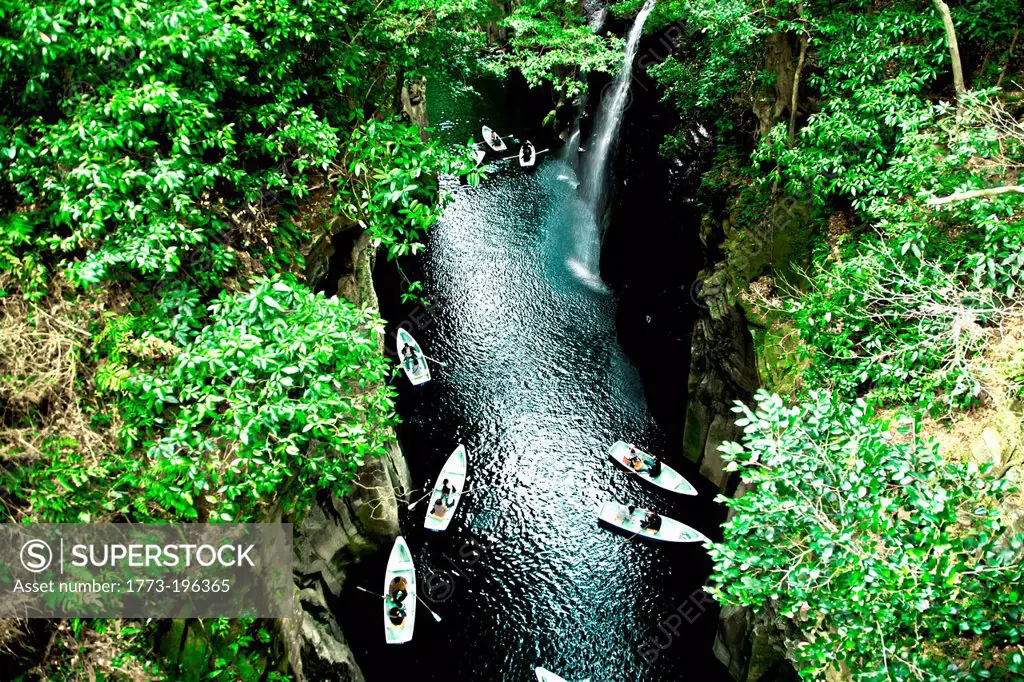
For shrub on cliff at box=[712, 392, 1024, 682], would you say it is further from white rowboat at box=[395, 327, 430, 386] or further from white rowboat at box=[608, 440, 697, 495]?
white rowboat at box=[395, 327, 430, 386]

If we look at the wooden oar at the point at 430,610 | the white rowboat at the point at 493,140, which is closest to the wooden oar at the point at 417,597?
the wooden oar at the point at 430,610

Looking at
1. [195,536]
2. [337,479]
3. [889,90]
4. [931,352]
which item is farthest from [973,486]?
[195,536]

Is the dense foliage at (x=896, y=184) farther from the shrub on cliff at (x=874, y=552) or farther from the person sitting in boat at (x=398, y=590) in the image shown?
the person sitting in boat at (x=398, y=590)

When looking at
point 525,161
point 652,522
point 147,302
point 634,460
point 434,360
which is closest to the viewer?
point 147,302

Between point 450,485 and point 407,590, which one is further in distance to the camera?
point 450,485

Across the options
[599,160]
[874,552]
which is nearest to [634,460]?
[874,552]

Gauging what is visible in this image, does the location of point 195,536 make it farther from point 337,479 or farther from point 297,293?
point 297,293

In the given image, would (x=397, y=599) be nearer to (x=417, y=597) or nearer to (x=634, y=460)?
(x=417, y=597)
